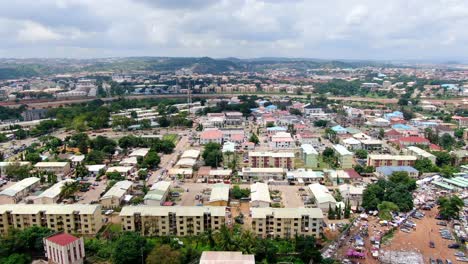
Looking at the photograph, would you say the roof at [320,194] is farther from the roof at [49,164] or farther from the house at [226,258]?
the roof at [49,164]

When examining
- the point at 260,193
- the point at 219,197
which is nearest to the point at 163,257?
the point at 219,197

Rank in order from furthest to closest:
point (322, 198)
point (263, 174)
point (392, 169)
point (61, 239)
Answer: point (392, 169)
point (263, 174)
point (322, 198)
point (61, 239)

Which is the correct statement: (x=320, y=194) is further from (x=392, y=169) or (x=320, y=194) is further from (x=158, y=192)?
(x=158, y=192)

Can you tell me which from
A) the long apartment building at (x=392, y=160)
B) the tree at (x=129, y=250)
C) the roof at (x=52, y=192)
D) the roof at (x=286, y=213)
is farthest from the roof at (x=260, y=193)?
the roof at (x=52, y=192)

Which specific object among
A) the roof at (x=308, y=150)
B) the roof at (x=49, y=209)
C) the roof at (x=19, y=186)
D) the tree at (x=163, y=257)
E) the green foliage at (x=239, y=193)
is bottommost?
the green foliage at (x=239, y=193)

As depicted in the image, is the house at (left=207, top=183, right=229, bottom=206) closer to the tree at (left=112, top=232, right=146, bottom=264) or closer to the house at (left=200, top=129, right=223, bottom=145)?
the tree at (left=112, top=232, right=146, bottom=264)

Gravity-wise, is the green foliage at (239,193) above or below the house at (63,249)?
below

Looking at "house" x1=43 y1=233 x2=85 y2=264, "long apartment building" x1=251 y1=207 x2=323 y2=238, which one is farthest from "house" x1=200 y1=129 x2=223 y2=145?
"house" x1=43 y1=233 x2=85 y2=264
